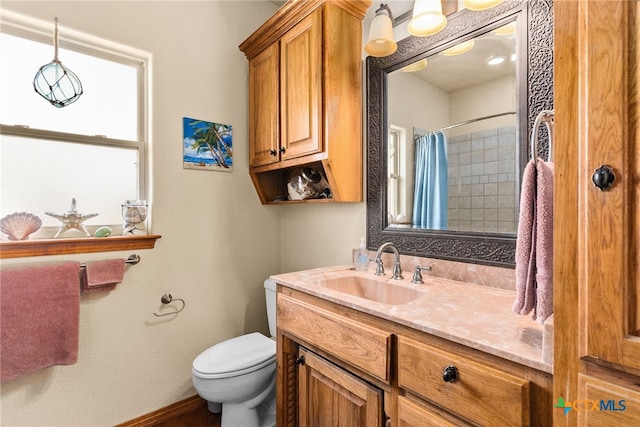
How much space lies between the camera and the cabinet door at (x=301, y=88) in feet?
5.30

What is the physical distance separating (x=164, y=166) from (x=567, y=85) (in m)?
1.87

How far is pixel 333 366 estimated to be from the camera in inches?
47.8

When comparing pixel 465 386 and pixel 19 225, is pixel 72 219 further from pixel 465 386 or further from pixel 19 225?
pixel 465 386

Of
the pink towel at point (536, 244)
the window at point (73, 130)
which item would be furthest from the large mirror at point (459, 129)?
the window at point (73, 130)

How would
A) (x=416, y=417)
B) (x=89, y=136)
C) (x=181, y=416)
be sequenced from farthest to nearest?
(x=181, y=416) < (x=89, y=136) < (x=416, y=417)

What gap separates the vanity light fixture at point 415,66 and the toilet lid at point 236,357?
63.8 inches

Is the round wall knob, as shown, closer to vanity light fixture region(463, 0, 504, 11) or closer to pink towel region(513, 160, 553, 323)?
pink towel region(513, 160, 553, 323)

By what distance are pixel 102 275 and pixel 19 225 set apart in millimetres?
412

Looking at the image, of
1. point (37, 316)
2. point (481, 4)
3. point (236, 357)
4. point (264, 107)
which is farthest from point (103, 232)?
point (481, 4)

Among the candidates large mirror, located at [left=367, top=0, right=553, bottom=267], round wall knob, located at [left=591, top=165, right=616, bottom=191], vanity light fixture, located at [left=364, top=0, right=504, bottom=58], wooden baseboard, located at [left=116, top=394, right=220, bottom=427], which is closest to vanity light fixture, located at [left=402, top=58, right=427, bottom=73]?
large mirror, located at [left=367, top=0, right=553, bottom=267]

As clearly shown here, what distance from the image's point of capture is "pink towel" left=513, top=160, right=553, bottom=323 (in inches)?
27.8

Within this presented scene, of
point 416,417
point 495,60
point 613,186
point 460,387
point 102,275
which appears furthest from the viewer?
point 102,275

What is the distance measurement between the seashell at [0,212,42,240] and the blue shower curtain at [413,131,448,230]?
1.83m

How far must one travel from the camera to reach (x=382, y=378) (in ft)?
3.26
